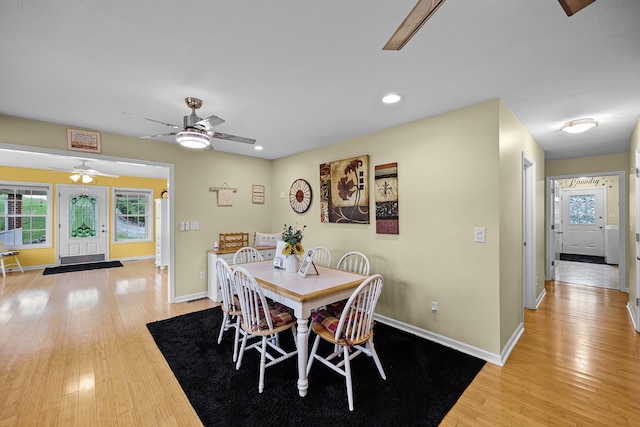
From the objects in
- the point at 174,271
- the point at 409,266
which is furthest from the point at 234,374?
the point at 174,271

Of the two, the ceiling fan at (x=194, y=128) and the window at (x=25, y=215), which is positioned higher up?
the ceiling fan at (x=194, y=128)

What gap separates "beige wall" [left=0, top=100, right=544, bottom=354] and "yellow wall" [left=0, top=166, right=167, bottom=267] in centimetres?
454

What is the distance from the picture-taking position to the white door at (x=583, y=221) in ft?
23.7

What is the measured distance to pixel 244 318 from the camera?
221 centimetres

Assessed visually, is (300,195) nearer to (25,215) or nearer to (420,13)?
(420,13)

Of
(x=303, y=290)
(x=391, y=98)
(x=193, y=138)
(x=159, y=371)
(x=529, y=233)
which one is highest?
(x=391, y=98)

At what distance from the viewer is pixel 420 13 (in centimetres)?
97

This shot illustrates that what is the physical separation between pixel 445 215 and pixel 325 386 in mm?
1934

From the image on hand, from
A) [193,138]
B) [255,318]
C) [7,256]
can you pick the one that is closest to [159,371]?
[255,318]

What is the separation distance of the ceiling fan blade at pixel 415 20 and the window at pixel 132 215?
838cm

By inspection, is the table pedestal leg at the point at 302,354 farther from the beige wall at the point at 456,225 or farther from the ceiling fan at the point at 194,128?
the ceiling fan at the point at 194,128

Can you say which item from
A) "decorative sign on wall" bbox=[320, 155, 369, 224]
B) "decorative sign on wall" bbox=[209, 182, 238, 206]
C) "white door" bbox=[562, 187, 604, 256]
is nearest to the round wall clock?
"decorative sign on wall" bbox=[320, 155, 369, 224]

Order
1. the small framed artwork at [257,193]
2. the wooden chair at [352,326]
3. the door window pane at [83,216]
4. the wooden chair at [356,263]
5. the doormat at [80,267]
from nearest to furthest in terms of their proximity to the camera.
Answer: the wooden chair at [352,326] < the wooden chair at [356,263] < the small framed artwork at [257,193] < the doormat at [80,267] < the door window pane at [83,216]

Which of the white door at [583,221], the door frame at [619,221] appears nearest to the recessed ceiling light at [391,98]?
the door frame at [619,221]
